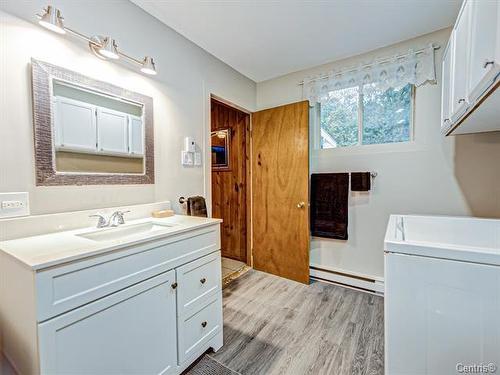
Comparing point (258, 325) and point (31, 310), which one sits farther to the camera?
point (258, 325)

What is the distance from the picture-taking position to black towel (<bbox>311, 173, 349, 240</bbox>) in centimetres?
247

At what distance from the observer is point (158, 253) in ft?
3.93

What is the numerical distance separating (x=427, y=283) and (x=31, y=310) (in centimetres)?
168

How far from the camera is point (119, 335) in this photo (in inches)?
41.0

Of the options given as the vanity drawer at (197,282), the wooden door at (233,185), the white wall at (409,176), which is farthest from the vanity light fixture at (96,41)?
the white wall at (409,176)

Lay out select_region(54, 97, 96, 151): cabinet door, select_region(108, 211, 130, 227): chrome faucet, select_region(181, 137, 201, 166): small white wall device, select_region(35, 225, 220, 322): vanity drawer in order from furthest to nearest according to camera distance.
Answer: select_region(181, 137, 201, 166): small white wall device < select_region(108, 211, 130, 227): chrome faucet < select_region(54, 97, 96, 151): cabinet door < select_region(35, 225, 220, 322): vanity drawer

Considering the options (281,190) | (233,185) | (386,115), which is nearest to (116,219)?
(281,190)

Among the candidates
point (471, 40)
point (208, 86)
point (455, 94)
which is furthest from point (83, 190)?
point (455, 94)

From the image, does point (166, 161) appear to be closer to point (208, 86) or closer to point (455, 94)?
point (208, 86)

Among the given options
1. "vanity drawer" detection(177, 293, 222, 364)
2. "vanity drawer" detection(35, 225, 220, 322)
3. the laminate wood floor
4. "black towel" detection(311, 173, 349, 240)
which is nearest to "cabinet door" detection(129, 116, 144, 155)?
"vanity drawer" detection(35, 225, 220, 322)

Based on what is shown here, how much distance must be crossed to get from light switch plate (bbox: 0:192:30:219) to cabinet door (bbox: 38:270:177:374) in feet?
2.04

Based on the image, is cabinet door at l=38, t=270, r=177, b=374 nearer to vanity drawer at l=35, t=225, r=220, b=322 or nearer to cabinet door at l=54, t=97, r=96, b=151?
vanity drawer at l=35, t=225, r=220, b=322

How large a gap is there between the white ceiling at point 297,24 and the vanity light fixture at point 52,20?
0.64 metres

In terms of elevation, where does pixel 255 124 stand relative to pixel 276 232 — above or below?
above
